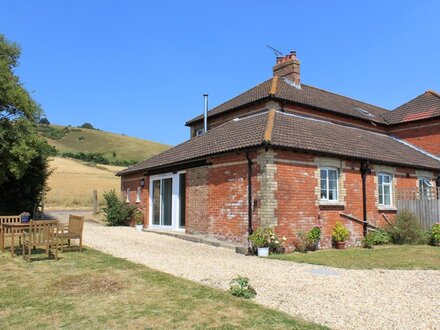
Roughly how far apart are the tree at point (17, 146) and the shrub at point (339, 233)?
46.7ft

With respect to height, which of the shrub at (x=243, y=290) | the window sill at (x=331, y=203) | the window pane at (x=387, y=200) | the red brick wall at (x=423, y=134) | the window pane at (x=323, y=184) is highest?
the red brick wall at (x=423, y=134)

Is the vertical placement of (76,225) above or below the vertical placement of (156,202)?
below

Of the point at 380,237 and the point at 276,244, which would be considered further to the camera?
the point at 380,237

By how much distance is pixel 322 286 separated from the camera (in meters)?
7.91

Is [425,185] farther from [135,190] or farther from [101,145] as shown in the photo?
[101,145]

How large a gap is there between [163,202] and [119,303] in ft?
42.7

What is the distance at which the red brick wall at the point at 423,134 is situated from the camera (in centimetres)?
2422

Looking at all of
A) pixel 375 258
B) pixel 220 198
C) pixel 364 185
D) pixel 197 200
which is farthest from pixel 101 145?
pixel 375 258

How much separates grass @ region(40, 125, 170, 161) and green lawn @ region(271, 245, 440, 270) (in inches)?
3414

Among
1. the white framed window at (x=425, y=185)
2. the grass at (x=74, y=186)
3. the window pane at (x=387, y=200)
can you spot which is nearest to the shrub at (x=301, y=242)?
the window pane at (x=387, y=200)

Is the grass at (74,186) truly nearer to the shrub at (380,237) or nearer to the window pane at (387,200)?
the window pane at (387,200)

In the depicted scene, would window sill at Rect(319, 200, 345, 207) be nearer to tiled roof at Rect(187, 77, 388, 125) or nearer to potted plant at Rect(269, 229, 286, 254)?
potted plant at Rect(269, 229, 286, 254)

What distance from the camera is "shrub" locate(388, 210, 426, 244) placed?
52.9 feet

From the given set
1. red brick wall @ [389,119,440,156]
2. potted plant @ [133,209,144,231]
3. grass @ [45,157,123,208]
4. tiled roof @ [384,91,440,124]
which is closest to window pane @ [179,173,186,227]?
potted plant @ [133,209,144,231]
